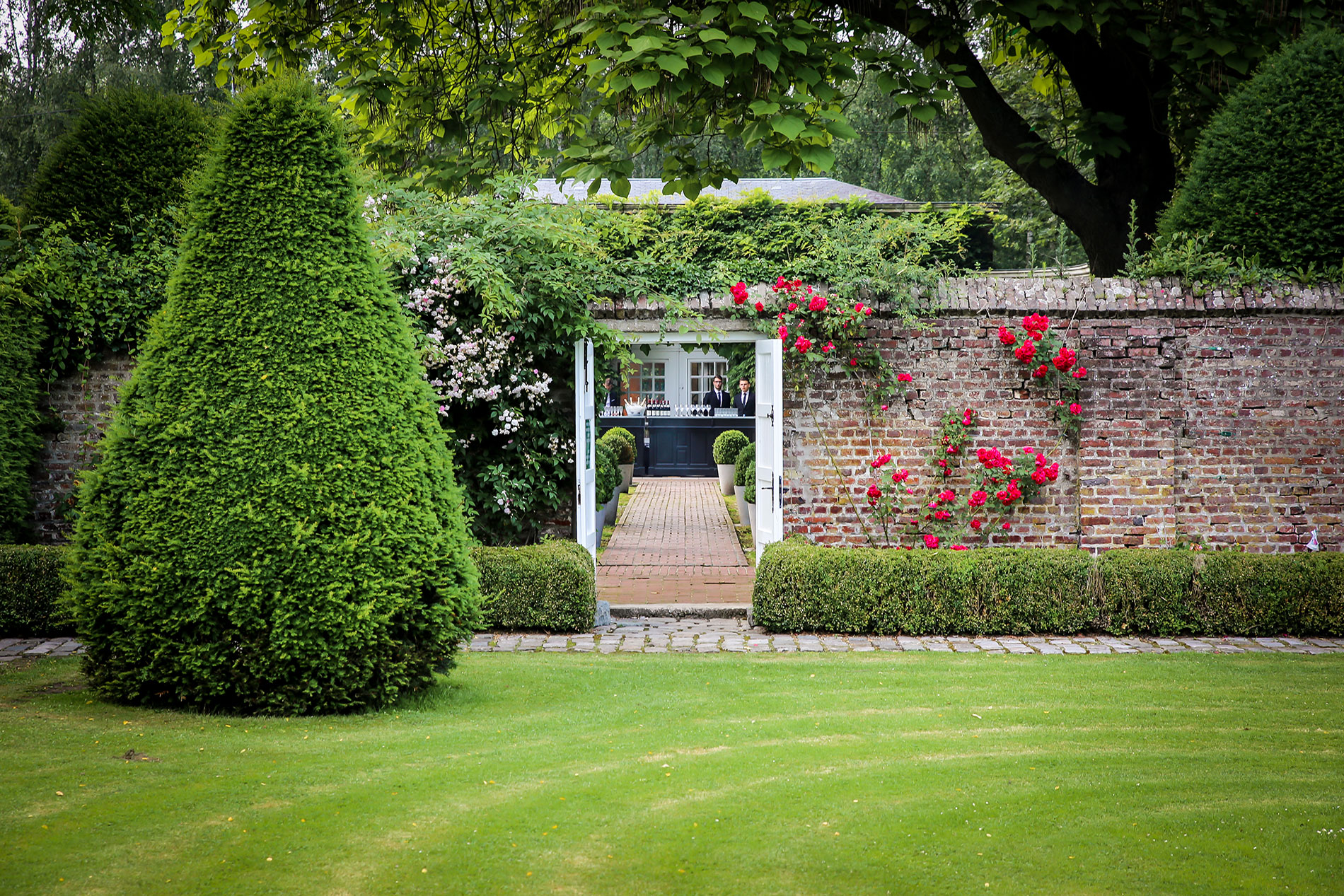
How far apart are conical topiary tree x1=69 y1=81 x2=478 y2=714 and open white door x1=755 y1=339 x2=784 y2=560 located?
11.9ft

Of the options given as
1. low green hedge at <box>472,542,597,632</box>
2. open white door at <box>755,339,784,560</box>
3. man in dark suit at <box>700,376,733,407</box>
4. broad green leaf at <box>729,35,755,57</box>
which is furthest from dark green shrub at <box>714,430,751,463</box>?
broad green leaf at <box>729,35,755,57</box>

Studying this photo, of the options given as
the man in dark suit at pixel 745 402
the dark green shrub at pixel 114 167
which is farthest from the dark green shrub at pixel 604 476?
the man in dark suit at pixel 745 402

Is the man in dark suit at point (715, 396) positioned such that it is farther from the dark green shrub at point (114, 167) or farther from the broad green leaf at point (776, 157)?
the broad green leaf at point (776, 157)

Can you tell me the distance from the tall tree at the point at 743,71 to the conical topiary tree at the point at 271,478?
2725mm

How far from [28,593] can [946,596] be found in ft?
22.2

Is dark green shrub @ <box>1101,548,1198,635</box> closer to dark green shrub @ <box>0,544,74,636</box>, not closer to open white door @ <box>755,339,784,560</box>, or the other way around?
open white door @ <box>755,339,784,560</box>

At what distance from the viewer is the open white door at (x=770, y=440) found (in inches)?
327

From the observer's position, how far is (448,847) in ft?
11.1

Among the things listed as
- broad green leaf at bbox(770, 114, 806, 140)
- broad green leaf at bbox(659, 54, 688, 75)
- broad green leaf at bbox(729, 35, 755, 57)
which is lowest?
broad green leaf at bbox(770, 114, 806, 140)

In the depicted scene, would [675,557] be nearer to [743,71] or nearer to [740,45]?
[743,71]

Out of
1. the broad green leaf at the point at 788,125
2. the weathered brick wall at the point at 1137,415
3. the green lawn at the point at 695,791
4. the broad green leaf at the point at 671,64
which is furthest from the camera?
the weathered brick wall at the point at 1137,415

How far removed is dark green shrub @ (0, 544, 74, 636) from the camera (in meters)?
7.38

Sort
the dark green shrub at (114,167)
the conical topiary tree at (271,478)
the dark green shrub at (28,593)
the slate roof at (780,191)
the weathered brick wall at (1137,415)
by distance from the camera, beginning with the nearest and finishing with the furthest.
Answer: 1. the conical topiary tree at (271,478)
2. the dark green shrub at (28,593)
3. the weathered brick wall at (1137,415)
4. the dark green shrub at (114,167)
5. the slate roof at (780,191)

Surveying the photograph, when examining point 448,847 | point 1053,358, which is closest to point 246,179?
point 448,847
